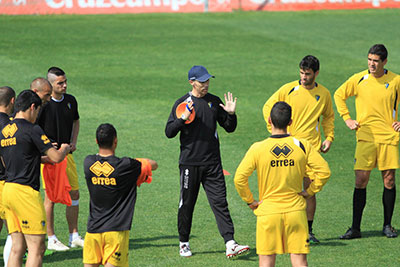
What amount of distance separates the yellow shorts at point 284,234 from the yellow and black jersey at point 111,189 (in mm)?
1428

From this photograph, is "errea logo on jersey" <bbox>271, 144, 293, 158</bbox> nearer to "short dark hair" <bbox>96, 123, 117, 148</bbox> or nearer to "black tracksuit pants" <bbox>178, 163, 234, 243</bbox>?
"short dark hair" <bbox>96, 123, 117, 148</bbox>

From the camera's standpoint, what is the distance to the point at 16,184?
295 inches

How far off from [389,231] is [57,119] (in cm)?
498

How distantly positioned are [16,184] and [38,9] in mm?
19354

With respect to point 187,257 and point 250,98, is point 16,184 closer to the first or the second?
point 187,257

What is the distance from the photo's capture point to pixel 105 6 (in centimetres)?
2631

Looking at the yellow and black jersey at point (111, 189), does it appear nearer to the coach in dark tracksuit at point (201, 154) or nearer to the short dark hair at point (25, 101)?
the short dark hair at point (25, 101)

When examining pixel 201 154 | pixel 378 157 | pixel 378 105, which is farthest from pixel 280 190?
→ pixel 378 105

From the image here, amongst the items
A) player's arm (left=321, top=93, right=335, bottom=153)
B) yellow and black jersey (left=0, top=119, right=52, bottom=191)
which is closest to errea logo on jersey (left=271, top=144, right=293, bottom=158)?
yellow and black jersey (left=0, top=119, right=52, bottom=191)

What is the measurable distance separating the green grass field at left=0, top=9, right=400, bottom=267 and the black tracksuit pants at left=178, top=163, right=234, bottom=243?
1.34 feet

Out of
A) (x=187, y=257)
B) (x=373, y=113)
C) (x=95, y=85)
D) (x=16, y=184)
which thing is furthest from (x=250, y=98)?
(x=16, y=184)

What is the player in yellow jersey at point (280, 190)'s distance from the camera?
22.8 feet

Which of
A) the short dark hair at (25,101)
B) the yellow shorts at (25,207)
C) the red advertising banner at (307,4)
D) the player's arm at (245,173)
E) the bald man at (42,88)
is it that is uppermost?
the red advertising banner at (307,4)

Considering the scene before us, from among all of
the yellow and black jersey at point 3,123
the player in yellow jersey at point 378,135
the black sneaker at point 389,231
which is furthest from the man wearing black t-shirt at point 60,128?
the black sneaker at point 389,231
